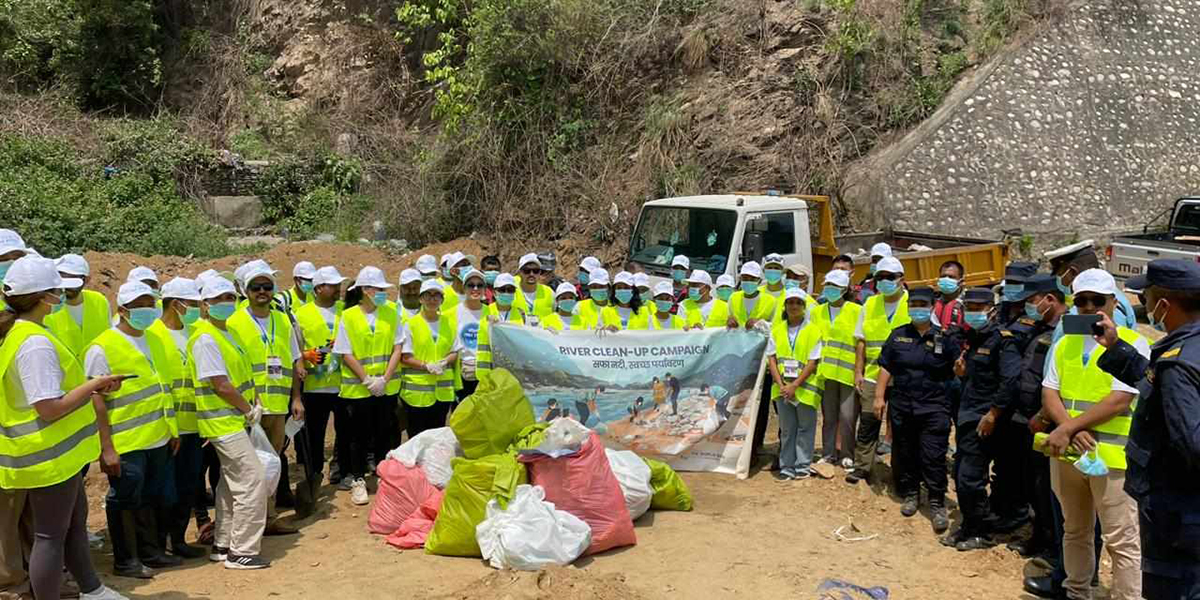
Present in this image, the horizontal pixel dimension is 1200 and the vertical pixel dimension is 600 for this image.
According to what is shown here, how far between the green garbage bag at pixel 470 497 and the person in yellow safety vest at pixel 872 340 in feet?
9.74

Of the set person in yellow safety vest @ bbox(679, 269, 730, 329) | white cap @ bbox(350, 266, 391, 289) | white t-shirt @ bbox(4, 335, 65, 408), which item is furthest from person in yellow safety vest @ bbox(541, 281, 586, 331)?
white t-shirt @ bbox(4, 335, 65, 408)

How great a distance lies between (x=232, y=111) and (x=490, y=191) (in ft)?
32.0

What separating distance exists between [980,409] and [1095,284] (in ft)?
5.18

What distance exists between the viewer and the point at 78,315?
7121mm

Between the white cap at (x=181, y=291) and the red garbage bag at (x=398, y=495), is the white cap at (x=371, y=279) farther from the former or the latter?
the white cap at (x=181, y=291)

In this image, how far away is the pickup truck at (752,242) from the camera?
10859 mm

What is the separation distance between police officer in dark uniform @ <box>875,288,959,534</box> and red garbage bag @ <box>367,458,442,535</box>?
3322mm

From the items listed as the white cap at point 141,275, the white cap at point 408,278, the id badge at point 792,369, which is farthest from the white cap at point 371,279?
the id badge at point 792,369

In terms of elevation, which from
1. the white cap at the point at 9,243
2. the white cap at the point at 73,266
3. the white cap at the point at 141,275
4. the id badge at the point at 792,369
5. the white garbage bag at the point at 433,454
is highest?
the white cap at the point at 9,243

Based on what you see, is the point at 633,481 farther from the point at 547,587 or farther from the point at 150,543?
the point at 150,543

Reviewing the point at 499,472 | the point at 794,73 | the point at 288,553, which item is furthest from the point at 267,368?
the point at 794,73

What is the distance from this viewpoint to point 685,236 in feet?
37.4

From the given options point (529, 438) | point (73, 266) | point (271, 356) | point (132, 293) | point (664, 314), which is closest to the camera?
point (132, 293)

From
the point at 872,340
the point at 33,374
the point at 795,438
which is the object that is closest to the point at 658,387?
the point at 795,438
